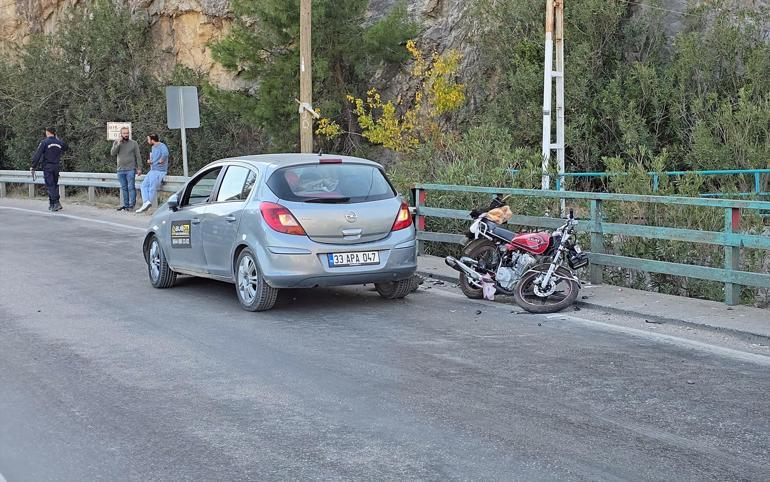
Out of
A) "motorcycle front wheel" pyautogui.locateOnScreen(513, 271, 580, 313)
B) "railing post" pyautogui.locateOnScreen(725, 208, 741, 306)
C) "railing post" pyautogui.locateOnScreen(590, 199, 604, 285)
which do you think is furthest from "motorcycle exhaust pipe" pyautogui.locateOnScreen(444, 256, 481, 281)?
"railing post" pyautogui.locateOnScreen(725, 208, 741, 306)

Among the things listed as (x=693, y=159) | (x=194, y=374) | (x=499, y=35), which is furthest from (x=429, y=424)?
(x=499, y=35)

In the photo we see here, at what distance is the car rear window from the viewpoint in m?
10.3

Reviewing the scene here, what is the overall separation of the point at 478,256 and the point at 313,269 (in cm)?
206

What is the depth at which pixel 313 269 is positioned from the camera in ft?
32.8

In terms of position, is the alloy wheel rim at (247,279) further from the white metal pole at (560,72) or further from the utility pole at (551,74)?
the white metal pole at (560,72)

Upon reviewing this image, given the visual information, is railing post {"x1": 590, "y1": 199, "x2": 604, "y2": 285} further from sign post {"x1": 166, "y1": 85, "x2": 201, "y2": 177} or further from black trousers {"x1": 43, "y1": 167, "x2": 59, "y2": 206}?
black trousers {"x1": 43, "y1": 167, "x2": 59, "y2": 206}

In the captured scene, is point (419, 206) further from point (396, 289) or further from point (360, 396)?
point (360, 396)

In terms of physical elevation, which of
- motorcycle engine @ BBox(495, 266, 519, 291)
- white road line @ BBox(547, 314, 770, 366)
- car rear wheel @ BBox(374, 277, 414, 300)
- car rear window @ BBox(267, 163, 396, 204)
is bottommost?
white road line @ BBox(547, 314, 770, 366)

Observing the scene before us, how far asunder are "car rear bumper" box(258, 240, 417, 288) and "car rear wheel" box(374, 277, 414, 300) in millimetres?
617

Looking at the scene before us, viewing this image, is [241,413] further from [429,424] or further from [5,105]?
[5,105]

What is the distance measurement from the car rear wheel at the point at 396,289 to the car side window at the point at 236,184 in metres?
1.76

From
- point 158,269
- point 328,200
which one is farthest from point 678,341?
point 158,269

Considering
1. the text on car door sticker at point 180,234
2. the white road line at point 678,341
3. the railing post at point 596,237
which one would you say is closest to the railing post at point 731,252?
the white road line at point 678,341

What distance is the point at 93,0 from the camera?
38281mm
